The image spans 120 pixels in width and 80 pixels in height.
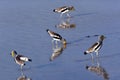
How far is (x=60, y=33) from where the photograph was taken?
10.8m

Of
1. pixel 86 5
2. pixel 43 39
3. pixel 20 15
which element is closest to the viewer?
pixel 43 39

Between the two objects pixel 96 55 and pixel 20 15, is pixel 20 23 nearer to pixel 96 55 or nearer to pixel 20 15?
pixel 20 15

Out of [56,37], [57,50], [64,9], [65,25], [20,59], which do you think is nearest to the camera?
Answer: [20,59]

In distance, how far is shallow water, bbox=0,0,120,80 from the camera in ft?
26.5

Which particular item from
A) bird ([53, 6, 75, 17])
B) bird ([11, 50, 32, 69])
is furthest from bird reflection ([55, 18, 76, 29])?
bird ([11, 50, 32, 69])

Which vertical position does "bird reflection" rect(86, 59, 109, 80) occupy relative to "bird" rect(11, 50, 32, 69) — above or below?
below

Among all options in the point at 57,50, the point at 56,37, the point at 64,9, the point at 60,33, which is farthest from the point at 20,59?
the point at 64,9

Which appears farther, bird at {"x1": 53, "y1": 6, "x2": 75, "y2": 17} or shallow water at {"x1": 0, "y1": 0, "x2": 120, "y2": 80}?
bird at {"x1": 53, "y1": 6, "x2": 75, "y2": 17}

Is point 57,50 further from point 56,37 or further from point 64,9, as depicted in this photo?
point 64,9

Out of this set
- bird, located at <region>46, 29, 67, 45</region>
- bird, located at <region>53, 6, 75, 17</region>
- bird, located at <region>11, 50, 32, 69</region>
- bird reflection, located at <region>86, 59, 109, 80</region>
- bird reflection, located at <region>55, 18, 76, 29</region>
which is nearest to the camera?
bird reflection, located at <region>86, 59, 109, 80</region>

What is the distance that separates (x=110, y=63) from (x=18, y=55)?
173 centimetres

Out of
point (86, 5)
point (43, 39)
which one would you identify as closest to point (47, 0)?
point (86, 5)

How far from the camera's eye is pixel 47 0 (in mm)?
14797

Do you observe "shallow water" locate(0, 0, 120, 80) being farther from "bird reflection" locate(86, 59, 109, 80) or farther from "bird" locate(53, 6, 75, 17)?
"bird" locate(53, 6, 75, 17)
